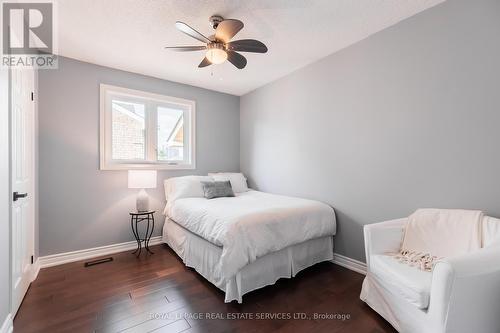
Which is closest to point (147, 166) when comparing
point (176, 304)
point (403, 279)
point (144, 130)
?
point (144, 130)

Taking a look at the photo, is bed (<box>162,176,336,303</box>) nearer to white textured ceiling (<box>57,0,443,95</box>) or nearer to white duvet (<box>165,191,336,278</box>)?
white duvet (<box>165,191,336,278</box>)

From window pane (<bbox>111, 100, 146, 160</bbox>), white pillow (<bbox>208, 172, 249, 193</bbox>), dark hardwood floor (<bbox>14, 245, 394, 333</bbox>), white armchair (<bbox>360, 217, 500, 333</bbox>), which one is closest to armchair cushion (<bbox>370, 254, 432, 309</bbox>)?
white armchair (<bbox>360, 217, 500, 333</bbox>)

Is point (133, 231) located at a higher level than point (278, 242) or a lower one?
lower

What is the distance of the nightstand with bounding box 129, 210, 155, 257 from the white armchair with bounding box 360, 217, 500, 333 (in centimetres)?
293

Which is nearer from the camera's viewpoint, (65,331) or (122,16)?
(65,331)

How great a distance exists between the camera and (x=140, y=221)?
340 cm

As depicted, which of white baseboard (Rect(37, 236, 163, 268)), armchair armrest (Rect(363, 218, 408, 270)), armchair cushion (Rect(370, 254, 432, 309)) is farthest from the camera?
white baseboard (Rect(37, 236, 163, 268))

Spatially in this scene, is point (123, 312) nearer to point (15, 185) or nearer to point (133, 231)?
point (15, 185)

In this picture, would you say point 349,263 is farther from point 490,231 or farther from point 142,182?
point 142,182

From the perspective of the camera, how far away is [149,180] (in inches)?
121

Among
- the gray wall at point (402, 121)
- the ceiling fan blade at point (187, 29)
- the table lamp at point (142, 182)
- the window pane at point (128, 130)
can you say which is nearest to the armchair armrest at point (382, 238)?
the gray wall at point (402, 121)

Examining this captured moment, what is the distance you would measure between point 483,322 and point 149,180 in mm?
3386

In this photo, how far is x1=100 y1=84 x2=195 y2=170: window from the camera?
3.20m

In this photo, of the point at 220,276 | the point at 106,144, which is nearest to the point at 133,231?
the point at 106,144
